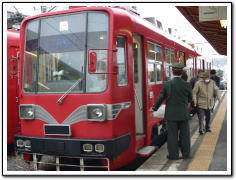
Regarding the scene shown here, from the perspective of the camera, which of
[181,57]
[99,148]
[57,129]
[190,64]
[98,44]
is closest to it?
[99,148]

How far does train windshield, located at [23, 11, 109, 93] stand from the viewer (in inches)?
218

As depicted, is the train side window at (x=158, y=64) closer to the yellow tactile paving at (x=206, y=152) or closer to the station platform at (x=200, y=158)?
the station platform at (x=200, y=158)

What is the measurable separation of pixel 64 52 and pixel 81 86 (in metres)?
0.66

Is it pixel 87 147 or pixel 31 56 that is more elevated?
pixel 31 56

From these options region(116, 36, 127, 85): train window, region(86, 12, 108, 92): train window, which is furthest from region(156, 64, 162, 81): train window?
region(86, 12, 108, 92): train window

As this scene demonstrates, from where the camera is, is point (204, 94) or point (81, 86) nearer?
point (81, 86)

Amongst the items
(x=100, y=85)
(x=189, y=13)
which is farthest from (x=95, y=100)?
(x=189, y=13)

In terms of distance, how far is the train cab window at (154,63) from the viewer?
7.01 m

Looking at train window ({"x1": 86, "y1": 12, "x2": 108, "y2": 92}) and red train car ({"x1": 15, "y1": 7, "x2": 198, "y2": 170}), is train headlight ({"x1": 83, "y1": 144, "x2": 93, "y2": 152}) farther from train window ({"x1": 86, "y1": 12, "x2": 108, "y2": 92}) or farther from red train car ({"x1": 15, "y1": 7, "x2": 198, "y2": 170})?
train window ({"x1": 86, "y1": 12, "x2": 108, "y2": 92})

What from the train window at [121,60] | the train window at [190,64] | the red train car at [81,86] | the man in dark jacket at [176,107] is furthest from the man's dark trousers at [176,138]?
the train window at [190,64]

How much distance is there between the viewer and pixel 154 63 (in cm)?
736

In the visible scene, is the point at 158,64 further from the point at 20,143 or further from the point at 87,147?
the point at 20,143

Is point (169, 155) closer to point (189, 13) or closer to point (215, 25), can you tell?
point (189, 13)

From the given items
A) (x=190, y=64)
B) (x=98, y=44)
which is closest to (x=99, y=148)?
(x=98, y=44)
